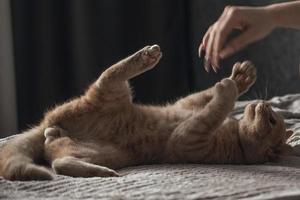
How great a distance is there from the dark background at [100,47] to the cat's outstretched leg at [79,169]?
1446 mm

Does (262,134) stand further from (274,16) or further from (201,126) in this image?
(274,16)

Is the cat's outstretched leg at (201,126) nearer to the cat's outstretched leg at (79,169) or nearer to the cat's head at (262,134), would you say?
the cat's head at (262,134)

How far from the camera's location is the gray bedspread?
1150 millimetres

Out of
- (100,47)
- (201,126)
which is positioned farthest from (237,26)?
(100,47)

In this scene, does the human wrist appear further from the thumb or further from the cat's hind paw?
the cat's hind paw

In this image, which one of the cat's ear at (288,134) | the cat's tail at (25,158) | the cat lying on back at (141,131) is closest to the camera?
the cat's tail at (25,158)

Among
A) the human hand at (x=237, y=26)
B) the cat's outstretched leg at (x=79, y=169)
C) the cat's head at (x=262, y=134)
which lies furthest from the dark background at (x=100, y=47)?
the cat's outstretched leg at (x=79, y=169)

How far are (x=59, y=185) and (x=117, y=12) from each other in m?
1.83

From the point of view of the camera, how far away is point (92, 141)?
1.59 metres

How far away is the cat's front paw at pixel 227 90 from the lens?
1579 mm

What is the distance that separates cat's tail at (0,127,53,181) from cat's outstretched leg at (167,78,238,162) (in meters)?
0.35

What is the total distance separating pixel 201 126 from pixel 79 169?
1.21ft

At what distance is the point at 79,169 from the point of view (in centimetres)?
138

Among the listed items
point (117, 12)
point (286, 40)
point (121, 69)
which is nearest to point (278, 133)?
point (121, 69)
